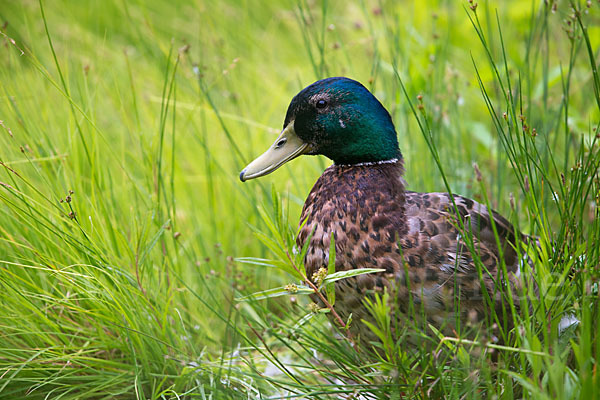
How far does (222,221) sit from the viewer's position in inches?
106

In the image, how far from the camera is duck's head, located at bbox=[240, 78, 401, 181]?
6.03ft

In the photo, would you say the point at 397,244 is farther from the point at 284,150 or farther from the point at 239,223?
the point at 239,223

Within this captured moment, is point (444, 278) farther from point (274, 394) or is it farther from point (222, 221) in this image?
point (222, 221)

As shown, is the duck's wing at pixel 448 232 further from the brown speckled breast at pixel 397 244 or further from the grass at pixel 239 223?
the grass at pixel 239 223

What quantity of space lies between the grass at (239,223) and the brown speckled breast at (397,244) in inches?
4.6

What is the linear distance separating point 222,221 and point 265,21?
2.33m

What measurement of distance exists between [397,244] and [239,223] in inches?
45.0

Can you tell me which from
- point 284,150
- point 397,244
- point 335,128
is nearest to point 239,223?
point 284,150

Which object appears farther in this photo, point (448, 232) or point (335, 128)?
point (335, 128)

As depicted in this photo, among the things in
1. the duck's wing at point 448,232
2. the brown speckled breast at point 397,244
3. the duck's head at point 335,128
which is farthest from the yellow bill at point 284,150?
the duck's wing at point 448,232

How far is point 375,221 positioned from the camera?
1.75 metres

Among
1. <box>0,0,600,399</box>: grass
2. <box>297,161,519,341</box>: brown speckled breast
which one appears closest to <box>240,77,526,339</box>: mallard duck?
<box>297,161,519,341</box>: brown speckled breast

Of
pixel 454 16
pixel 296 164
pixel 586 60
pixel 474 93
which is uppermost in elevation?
pixel 454 16

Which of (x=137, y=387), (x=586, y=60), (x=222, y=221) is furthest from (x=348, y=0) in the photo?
(x=137, y=387)
